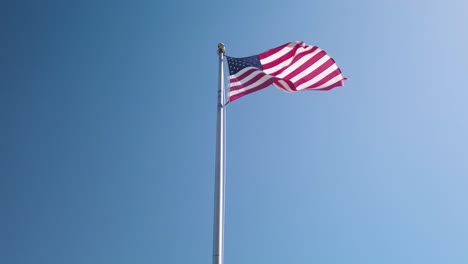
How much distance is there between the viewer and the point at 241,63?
58.7ft

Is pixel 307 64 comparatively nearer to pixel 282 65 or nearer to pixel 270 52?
pixel 282 65

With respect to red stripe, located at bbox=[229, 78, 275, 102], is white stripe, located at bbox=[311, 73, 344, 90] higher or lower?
higher

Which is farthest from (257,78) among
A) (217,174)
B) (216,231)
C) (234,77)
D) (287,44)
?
(216,231)

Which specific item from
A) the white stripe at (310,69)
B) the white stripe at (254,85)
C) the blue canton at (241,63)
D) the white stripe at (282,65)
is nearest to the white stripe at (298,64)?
the white stripe at (282,65)

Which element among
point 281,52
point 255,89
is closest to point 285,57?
point 281,52

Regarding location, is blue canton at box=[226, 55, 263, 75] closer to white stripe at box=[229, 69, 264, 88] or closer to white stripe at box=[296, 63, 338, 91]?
white stripe at box=[229, 69, 264, 88]

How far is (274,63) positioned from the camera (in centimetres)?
1853

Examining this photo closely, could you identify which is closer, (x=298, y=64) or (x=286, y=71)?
A: (x=286, y=71)

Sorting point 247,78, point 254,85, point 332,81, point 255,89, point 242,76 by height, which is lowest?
point 255,89

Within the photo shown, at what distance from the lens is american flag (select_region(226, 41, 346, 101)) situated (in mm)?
17016

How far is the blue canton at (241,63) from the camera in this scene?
17797 millimetres

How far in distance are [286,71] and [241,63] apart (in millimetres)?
1693

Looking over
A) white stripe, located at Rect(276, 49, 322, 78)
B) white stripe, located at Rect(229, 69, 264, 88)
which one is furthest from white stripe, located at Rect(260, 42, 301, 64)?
white stripe, located at Rect(229, 69, 264, 88)

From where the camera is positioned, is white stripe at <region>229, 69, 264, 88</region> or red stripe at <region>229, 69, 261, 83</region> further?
red stripe at <region>229, 69, 261, 83</region>
